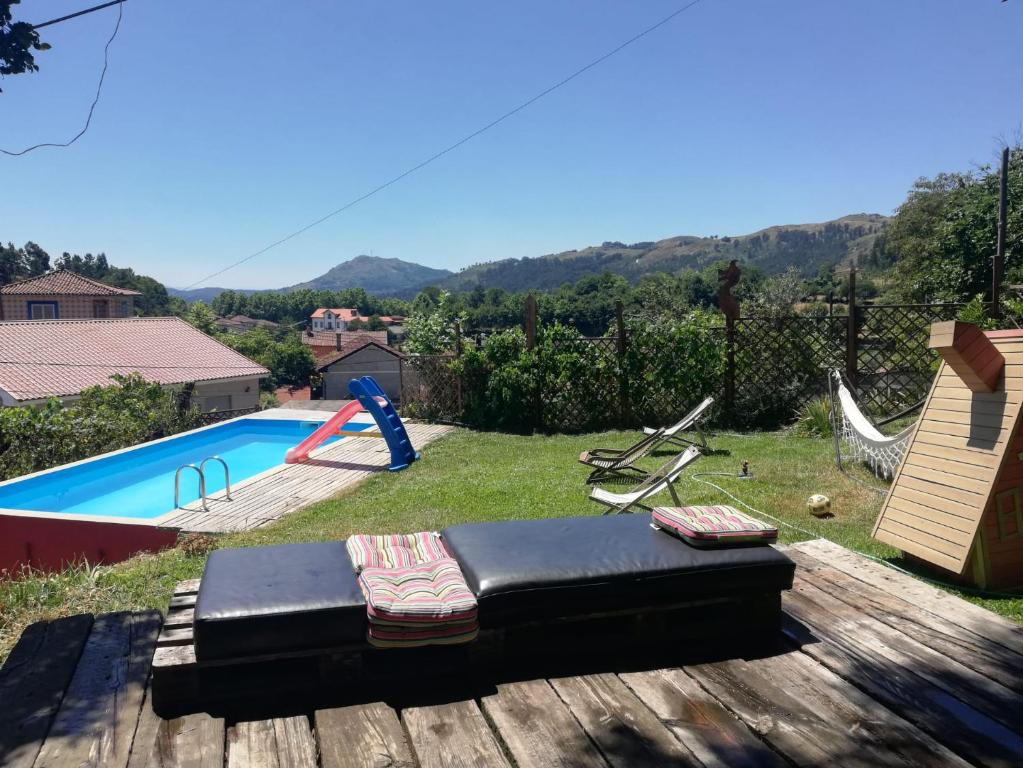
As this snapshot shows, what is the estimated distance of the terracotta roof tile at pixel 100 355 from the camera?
71.2ft

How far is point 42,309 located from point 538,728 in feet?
189

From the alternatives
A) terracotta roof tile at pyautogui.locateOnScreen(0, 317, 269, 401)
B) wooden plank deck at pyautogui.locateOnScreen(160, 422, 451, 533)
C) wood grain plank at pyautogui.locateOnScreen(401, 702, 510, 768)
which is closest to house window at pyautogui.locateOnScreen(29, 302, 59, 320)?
terracotta roof tile at pyautogui.locateOnScreen(0, 317, 269, 401)

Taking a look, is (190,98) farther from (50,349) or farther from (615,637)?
(615,637)

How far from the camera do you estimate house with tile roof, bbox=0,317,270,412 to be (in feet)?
70.7

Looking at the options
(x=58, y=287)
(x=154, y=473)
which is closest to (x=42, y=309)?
(x=58, y=287)

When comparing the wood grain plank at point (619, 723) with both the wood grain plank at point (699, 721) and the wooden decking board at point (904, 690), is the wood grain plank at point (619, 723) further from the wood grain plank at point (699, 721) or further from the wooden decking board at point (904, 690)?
the wooden decking board at point (904, 690)

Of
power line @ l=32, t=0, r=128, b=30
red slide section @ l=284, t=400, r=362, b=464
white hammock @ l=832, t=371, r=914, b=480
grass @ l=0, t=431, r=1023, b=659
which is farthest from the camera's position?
red slide section @ l=284, t=400, r=362, b=464

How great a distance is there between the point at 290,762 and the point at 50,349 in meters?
26.6

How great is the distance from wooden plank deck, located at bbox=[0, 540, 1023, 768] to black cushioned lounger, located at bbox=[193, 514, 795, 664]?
0.72 feet

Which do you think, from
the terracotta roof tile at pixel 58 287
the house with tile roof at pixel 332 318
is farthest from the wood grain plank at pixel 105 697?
the house with tile roof at pixel 332 318

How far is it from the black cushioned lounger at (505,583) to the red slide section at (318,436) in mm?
7253

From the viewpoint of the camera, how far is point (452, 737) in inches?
82.1

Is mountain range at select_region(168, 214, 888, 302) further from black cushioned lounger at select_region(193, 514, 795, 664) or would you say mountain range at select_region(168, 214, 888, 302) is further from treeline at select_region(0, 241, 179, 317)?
black cushioned lounger at select_region(193, 514, 795, 664)

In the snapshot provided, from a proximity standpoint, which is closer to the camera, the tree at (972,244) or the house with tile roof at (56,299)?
the tree at (972,244)
